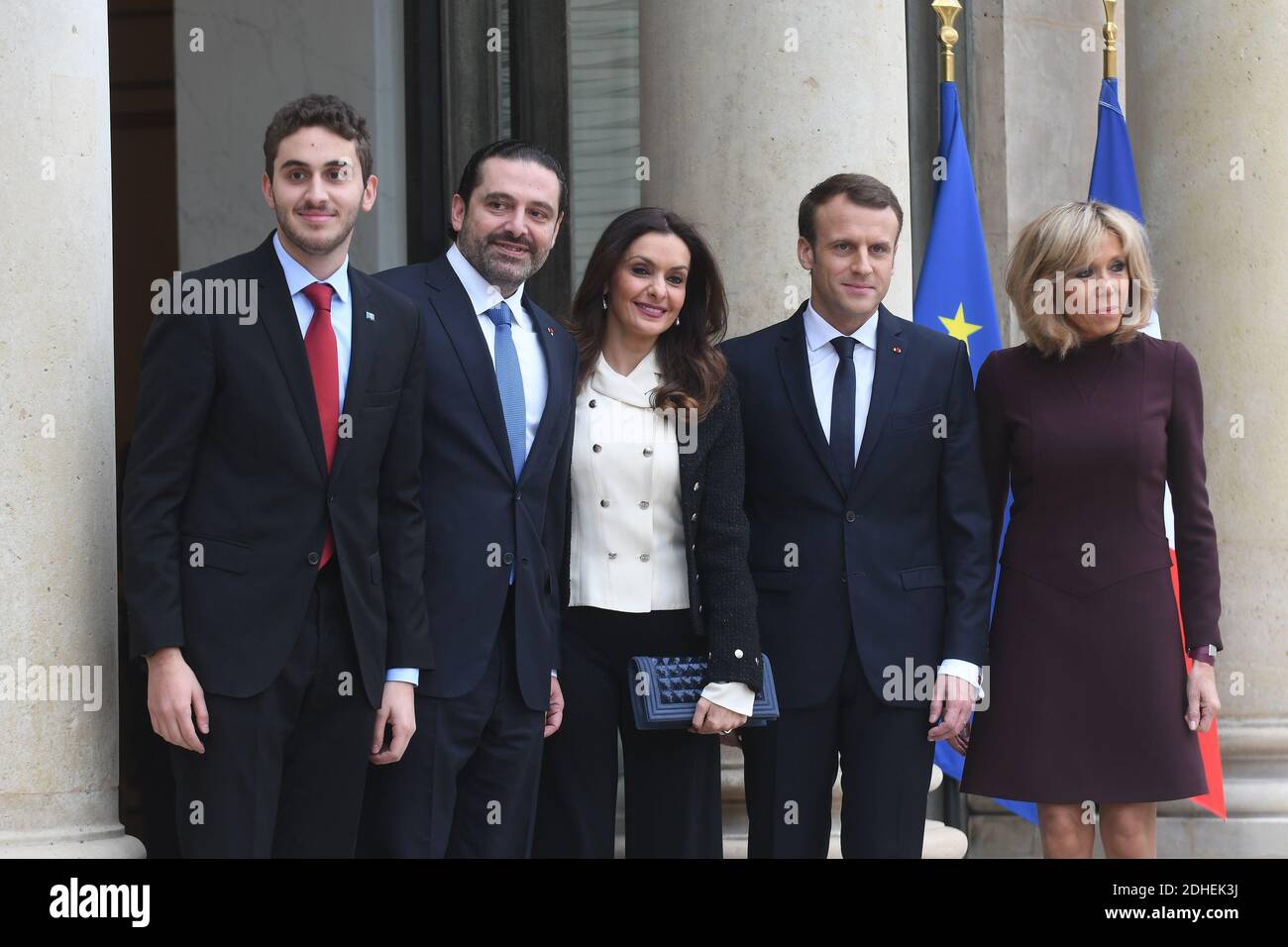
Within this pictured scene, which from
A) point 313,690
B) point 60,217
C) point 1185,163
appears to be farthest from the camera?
point 1185,163

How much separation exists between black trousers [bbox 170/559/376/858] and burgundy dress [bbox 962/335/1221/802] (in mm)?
1909

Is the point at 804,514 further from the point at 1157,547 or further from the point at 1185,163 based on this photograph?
the point at 1185,163

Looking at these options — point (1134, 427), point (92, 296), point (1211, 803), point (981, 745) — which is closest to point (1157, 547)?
point (1134, 427)

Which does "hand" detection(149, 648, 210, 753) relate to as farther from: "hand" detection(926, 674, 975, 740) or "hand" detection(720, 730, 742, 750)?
"hand" detection(926, 674, 975, 740)

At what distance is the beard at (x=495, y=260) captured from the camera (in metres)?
4.61

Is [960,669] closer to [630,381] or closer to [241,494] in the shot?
[630,381]

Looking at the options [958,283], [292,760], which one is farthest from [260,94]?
[292,760]

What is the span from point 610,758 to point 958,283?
328cm

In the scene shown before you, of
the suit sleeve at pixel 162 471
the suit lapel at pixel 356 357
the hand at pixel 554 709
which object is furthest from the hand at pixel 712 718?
the suit sleeve at pixel 162 471

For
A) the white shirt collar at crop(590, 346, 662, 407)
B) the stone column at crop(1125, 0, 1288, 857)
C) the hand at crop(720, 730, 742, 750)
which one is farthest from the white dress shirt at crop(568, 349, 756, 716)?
the stone column at crop(1125, 0, 1288, 857)

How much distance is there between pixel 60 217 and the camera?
437cm

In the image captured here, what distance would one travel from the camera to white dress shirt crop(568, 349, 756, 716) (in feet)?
15.6

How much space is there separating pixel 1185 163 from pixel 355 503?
4738mm

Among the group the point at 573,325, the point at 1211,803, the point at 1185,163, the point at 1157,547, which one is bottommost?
the point at 1211,803
